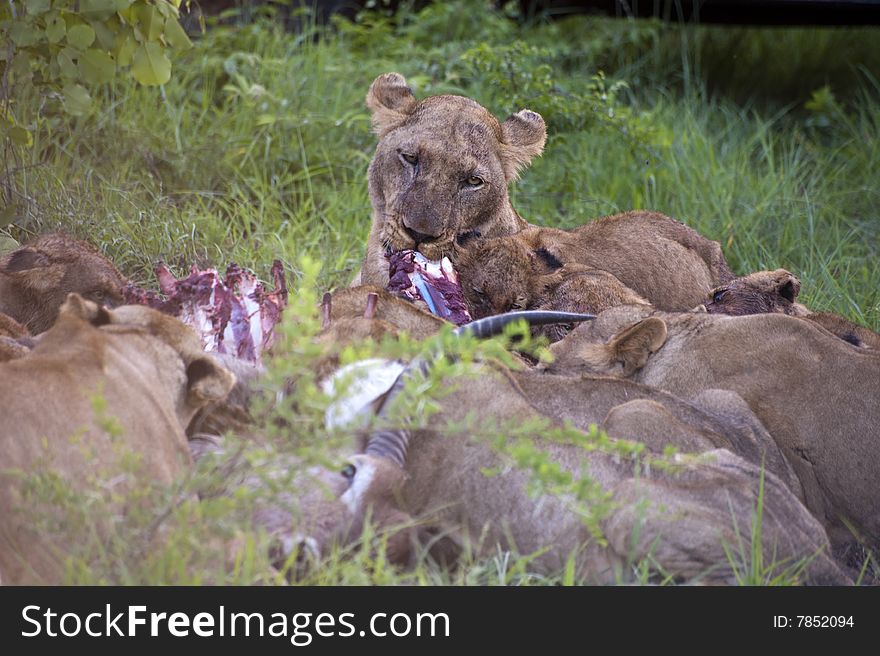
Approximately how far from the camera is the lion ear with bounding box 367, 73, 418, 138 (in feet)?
19.6

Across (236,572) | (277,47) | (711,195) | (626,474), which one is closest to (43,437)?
(236,572)

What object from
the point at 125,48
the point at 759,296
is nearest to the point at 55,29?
the point at 125,48

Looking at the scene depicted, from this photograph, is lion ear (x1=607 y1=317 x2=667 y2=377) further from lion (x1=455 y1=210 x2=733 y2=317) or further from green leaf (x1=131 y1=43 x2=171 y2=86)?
green leaf (x1=131 y1=43 x2=171 y2=86)

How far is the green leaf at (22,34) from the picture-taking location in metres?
5.52

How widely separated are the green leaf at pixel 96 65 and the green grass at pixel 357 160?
1.00m

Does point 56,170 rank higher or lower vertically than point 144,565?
lower

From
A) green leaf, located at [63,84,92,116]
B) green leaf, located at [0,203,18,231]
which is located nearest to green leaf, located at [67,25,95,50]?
green leaf, located at [63,84,92,116]

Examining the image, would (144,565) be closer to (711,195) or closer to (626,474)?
(626,474)

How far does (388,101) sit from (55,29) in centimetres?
161

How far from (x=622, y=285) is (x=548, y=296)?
383 millimetres

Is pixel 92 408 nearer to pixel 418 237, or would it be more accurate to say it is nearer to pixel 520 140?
pixel 418 237

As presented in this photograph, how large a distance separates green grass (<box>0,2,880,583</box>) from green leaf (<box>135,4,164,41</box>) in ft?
3.92

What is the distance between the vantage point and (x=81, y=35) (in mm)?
5301

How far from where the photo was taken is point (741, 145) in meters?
8.71
